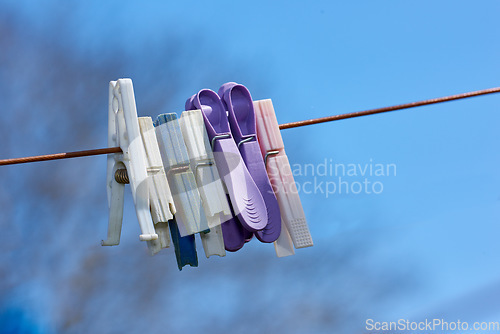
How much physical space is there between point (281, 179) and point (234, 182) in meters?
0.27

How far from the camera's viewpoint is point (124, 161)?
2.95 metres

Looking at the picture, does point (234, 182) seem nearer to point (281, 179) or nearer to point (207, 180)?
point (207, 180)

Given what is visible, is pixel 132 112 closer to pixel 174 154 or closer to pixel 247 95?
pixel 174 154

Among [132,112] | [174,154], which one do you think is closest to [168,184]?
[174,154]

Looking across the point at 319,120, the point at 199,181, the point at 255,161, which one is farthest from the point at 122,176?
the point at 319,120

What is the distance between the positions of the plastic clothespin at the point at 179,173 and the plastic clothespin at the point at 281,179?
39 centimetres

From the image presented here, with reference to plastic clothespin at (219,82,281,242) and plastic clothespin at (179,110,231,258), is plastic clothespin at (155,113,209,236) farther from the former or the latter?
plastic clothespin at (219,82,281,242)

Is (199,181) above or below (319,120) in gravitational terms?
below

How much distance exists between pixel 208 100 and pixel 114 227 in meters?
0.71

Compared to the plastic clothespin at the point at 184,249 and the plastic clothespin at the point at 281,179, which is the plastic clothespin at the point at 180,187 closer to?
the plastic clothespin at the point at 184,249

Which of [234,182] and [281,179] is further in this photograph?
[281,179]

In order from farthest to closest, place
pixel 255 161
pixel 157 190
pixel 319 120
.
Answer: pixel 319 120
pixel 255 161
pixel 157 190

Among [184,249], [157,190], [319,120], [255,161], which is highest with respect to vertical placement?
[319,120]

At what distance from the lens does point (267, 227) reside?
311 cm
